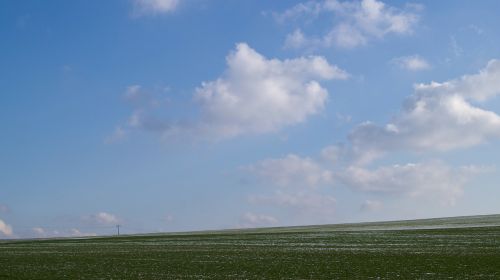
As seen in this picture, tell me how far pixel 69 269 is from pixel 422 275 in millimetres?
23553

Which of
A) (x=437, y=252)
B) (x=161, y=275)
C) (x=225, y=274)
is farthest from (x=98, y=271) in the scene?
(x=437, y=252)

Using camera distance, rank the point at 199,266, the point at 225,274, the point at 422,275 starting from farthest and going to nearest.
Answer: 1. the point at 199,266
2. the point at 225,274
3. the point at 422,275

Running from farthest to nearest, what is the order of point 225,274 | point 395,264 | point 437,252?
point 437,252 < point 395,264 < point 225,274

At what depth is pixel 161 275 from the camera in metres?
30.0

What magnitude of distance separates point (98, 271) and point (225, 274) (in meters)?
9.29

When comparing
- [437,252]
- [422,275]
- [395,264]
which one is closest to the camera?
[422,275]

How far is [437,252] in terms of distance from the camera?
40.1 m

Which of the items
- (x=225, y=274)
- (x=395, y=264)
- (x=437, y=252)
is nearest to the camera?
(x=225, y=274)

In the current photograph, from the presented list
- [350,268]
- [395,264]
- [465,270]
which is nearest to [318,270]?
[350,268]

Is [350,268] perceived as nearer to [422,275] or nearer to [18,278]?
[422,275]

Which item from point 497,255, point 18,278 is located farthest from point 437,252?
point 18,278

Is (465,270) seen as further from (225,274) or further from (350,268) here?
(225,274)

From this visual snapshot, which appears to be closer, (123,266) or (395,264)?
(395,264)

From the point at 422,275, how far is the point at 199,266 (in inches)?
603
